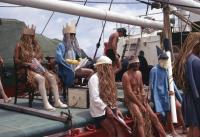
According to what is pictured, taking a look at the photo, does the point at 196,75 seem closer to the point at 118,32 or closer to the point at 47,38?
the point at 118,32

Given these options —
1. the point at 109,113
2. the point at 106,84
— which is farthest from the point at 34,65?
the point at 109,113

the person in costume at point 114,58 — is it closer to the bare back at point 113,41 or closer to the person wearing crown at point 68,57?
the bare back at point 113,41

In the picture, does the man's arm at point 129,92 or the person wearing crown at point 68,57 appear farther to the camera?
the person wearing crown at point 68,57

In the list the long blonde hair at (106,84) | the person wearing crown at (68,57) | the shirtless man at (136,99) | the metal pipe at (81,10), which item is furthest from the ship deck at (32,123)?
the metal pipe at (81,10)

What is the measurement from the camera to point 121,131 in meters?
6.70

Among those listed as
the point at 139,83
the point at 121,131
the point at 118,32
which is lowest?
the point at 121,131

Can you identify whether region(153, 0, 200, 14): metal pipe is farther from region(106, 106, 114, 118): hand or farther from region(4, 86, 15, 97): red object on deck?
region(4, 86, 15, 97): red object on deck

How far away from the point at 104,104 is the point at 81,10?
2.53 meters

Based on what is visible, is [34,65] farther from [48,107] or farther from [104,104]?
[104,104]

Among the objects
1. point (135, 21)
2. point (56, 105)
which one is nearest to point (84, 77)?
point (56, 105)

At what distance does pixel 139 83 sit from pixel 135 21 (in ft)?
9.52

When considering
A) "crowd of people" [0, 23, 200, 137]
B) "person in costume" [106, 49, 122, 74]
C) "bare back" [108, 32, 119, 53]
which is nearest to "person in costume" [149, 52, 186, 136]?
"crowd of people" [0, 23, 200, 137]

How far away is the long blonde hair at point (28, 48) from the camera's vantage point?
705cm

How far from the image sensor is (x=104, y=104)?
6.55m
